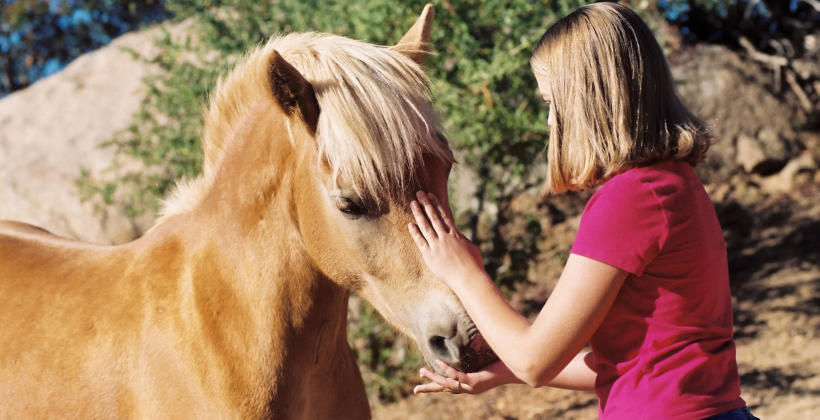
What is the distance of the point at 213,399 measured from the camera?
196 cm

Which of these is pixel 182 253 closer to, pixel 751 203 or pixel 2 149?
pixel 2 149

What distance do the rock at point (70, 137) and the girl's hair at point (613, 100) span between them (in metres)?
4.68

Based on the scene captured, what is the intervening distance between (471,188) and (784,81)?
4339 millimetres

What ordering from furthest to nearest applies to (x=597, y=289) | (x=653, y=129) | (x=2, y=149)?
(x=2, y=149) → (x=653, y=129) → (x=597, y=289)

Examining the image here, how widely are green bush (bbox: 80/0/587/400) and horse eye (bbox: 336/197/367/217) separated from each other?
1917 mm

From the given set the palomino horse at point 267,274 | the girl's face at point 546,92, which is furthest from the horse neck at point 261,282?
the girl's face at point 546,92

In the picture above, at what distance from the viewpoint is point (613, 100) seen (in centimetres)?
151

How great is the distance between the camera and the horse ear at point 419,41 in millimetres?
2145

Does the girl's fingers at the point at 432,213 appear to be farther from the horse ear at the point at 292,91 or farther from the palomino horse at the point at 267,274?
the horse ear at the point at 292,91

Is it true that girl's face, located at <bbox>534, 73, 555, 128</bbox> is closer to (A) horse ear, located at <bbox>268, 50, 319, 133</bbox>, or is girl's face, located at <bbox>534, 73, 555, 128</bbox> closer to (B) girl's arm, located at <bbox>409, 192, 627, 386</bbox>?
(B) girl's arm, located at <bbox>409, 192, 627, 386</bbox>

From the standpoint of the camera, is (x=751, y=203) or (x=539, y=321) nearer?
(x=539, y=321)

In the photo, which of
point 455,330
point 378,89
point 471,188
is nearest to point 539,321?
point 455,330

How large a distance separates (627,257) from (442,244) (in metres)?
0.44

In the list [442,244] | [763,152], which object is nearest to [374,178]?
[442,244]
